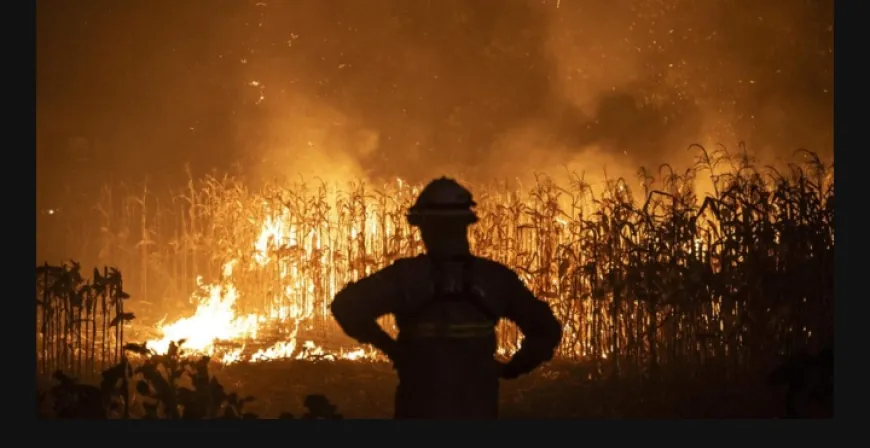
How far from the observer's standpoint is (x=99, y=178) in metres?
13.3

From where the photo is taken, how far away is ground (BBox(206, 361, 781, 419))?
9.45 metres

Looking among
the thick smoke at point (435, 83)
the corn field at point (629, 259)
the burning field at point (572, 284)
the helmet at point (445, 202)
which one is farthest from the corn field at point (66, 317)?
the helmet at point (445, 202)

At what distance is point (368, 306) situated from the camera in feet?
21.8

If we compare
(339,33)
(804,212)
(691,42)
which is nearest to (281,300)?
(339,33)

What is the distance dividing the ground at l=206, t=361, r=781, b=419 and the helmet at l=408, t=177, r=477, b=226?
10.4 feet

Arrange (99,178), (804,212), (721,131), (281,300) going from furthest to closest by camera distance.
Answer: (721,131), (99,178), (281,300), (804,212)

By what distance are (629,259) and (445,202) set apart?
3785 mm

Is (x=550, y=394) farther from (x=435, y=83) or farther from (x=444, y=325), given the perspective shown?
(x=435, y=83)

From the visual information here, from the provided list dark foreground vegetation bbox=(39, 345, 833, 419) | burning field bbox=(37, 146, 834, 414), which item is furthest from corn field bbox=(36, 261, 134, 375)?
dark foreground vegetation bbox=(39, 345, 833, 419)

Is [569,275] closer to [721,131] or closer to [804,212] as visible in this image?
[804,212]

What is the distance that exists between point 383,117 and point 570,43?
2.34 meters

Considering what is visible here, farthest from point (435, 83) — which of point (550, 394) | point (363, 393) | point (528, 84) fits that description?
point (550, 394)

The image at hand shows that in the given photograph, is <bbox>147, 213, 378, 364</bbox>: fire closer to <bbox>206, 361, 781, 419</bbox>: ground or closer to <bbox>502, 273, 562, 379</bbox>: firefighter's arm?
<bbox>206, 361, 781, 419</bbox>: ground

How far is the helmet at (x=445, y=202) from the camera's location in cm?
663
